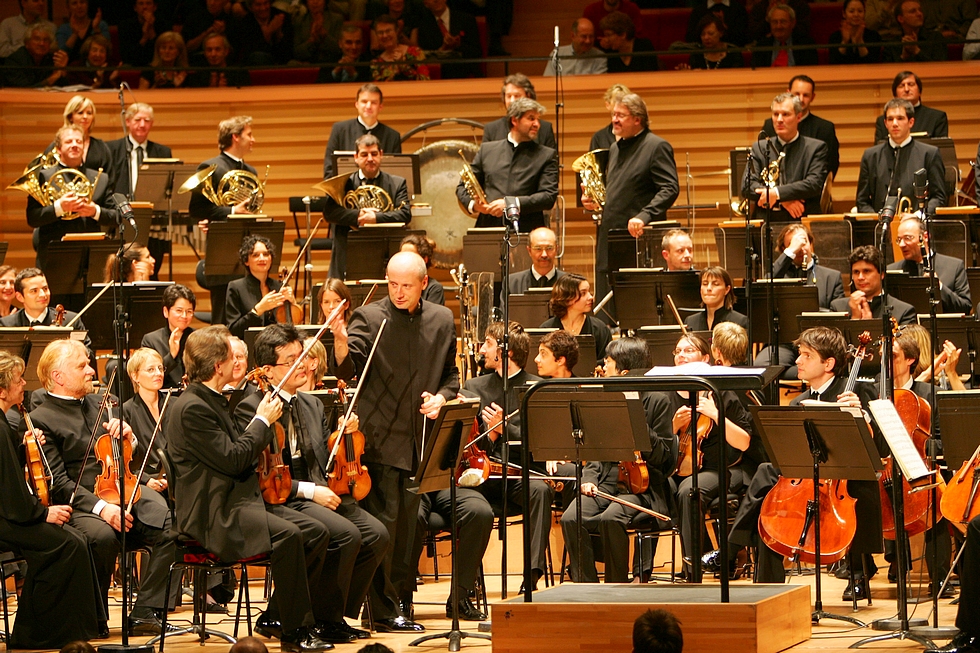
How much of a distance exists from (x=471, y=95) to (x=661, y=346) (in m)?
4.98

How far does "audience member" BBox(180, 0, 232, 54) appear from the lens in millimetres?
12055

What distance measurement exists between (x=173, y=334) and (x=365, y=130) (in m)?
2.72

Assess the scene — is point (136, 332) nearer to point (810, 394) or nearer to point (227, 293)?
point (227, 293)

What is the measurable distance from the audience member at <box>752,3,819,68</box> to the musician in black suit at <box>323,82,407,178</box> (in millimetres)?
3303

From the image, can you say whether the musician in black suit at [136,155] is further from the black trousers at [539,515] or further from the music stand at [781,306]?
the music stand at [781,306]

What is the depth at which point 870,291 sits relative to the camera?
795 centimetres

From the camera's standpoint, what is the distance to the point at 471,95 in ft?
38.6

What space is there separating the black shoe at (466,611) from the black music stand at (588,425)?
0.77 m

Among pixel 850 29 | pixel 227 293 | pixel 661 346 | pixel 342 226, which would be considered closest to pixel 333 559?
pixel 661 346

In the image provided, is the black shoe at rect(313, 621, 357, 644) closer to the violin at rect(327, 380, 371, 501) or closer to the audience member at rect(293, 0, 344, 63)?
the violin at rect(327, 380, 371, 501)

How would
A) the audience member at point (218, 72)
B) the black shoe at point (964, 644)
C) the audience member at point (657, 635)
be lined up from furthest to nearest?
the audience member at point (218, 72) → the black shoe at point (964, 644) → the audience member at point (657, 635)

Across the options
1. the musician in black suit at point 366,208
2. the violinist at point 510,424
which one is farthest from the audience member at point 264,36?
the violinist at point 510,424

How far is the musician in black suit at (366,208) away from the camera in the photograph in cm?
912

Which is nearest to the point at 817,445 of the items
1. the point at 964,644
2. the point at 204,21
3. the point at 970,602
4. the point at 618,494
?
the point at 970,602
